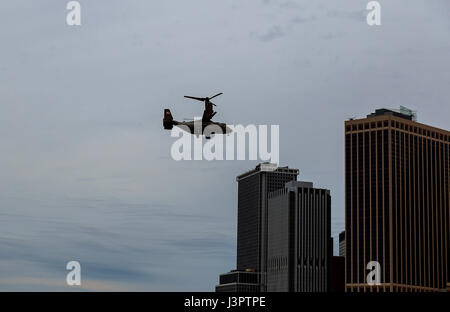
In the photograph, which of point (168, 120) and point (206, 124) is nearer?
point (206, 124)

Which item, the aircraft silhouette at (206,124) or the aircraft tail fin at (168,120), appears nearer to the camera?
the aircraft silhouette at (206,124)

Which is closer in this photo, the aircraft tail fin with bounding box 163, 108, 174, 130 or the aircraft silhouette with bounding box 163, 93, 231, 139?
the aircraft silhouette with bounding box 163, 93, 231, 139
